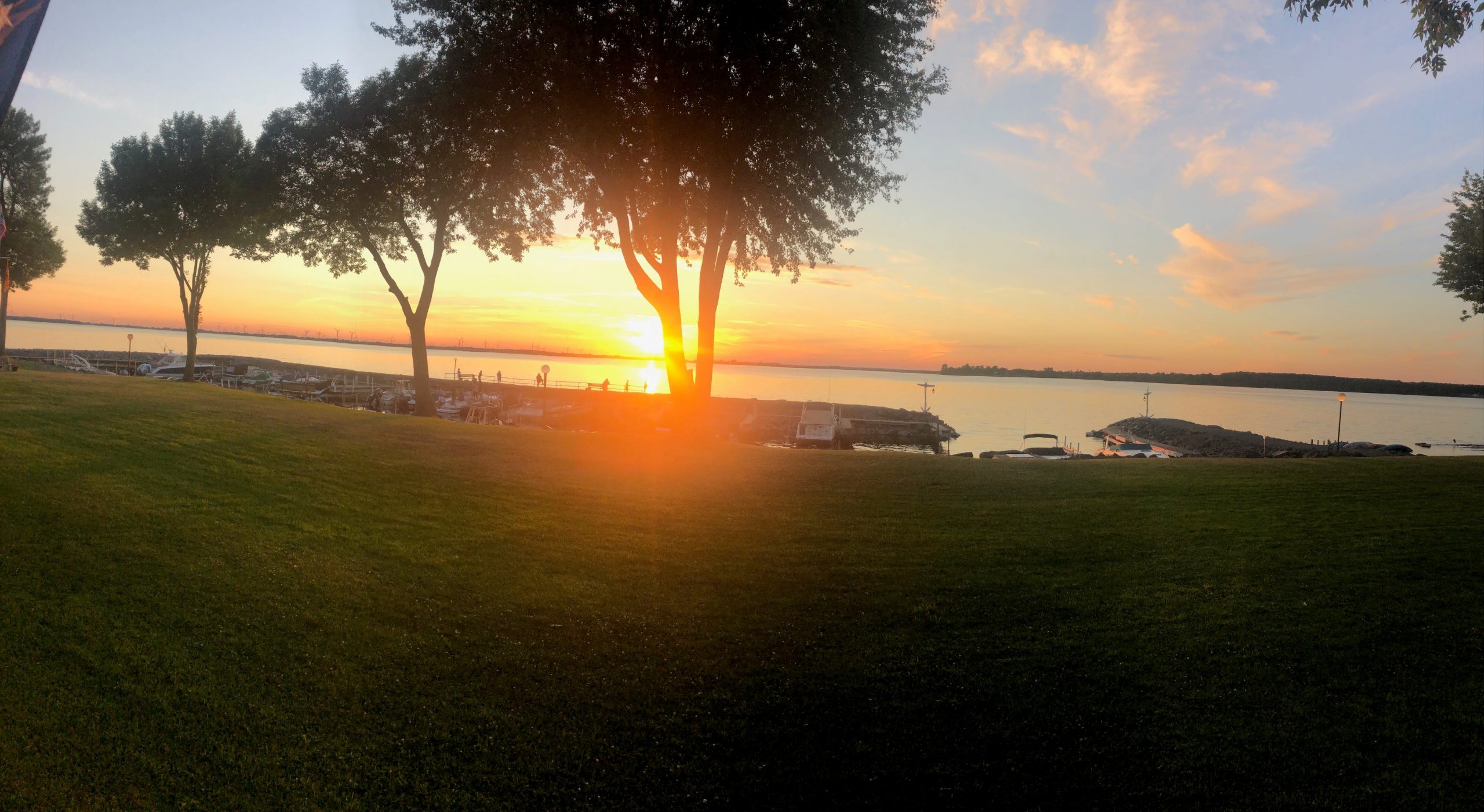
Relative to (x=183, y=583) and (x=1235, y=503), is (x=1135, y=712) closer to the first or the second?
Answer: (x=1235, y=503)

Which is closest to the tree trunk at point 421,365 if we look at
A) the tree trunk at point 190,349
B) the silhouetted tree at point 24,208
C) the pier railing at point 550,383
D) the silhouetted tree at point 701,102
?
the silhouetted tree at point 701,102

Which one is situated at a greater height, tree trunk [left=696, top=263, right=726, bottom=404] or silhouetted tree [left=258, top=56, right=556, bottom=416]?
silhouetted tree [left=258, top=56, right=556, bottom=416]

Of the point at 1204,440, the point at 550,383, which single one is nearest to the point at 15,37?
the point at 1204,440

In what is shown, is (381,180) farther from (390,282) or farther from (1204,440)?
(1204,440)

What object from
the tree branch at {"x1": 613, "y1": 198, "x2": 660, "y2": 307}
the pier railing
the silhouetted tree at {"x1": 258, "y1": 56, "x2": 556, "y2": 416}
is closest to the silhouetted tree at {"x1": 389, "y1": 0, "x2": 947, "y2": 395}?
the tree branch at {"x1": 613, "y1": 198, "x2": 660, "y2": 307}

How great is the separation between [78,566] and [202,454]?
209 inches

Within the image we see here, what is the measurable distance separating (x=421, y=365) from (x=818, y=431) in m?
29.0

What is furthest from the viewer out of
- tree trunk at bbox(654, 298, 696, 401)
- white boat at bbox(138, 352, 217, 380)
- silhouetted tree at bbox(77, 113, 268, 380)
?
white boat at bbox(138, 352, 217, 380)

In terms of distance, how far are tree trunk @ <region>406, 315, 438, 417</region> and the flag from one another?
22.5 metres

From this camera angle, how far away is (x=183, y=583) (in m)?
7.42

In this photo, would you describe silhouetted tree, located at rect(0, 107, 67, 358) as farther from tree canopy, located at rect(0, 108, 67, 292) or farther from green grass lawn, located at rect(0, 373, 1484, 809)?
green grass lawn, located at rect(0, 373, 1484, 809)

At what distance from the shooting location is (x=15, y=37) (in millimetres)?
4711

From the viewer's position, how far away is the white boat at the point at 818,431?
4950cm

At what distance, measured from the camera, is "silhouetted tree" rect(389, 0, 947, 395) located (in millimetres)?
16234
